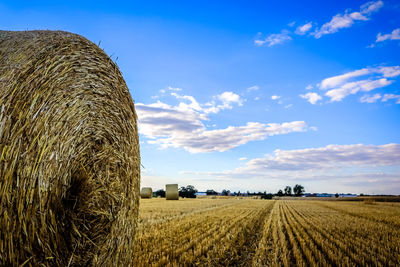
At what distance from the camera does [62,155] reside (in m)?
2.97

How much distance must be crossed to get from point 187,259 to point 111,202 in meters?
1.97

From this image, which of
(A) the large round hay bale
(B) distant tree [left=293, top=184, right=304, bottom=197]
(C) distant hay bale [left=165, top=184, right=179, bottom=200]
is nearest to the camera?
(A) the large round hay bale

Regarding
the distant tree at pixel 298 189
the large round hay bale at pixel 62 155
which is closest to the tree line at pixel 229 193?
the distant tree at pixel 298 189

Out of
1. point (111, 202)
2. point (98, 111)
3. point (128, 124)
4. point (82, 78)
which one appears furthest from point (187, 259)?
point (82, 78)

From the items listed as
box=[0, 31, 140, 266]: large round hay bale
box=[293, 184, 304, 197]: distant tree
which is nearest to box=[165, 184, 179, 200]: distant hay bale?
box=[0, 31, 140, 266]: large round hay bale

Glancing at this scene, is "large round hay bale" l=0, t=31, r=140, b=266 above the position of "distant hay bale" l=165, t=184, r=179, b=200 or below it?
above

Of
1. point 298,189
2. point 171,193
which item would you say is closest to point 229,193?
point 298,189

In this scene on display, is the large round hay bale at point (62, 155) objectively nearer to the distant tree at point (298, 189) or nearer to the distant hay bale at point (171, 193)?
the distant hay bale at point (171, 193)

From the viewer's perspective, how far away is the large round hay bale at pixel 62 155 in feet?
8.44

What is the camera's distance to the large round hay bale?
2.57 meters

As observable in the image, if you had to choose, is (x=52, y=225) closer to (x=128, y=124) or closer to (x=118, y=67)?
(x=128, y=124)

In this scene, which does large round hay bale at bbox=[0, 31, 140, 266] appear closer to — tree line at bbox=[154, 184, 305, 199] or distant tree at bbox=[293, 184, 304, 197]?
tree line at bbox=[154, 184, 305, 199]

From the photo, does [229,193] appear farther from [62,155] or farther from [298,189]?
[62,155]

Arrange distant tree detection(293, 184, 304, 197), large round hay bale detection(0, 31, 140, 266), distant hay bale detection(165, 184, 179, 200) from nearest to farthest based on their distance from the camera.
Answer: large round hay bale detection(0, 31, 140, 266) < distant hay bale detection(165, 184, 179, 200) < distant tree detection(293, 184, 304, 197)
